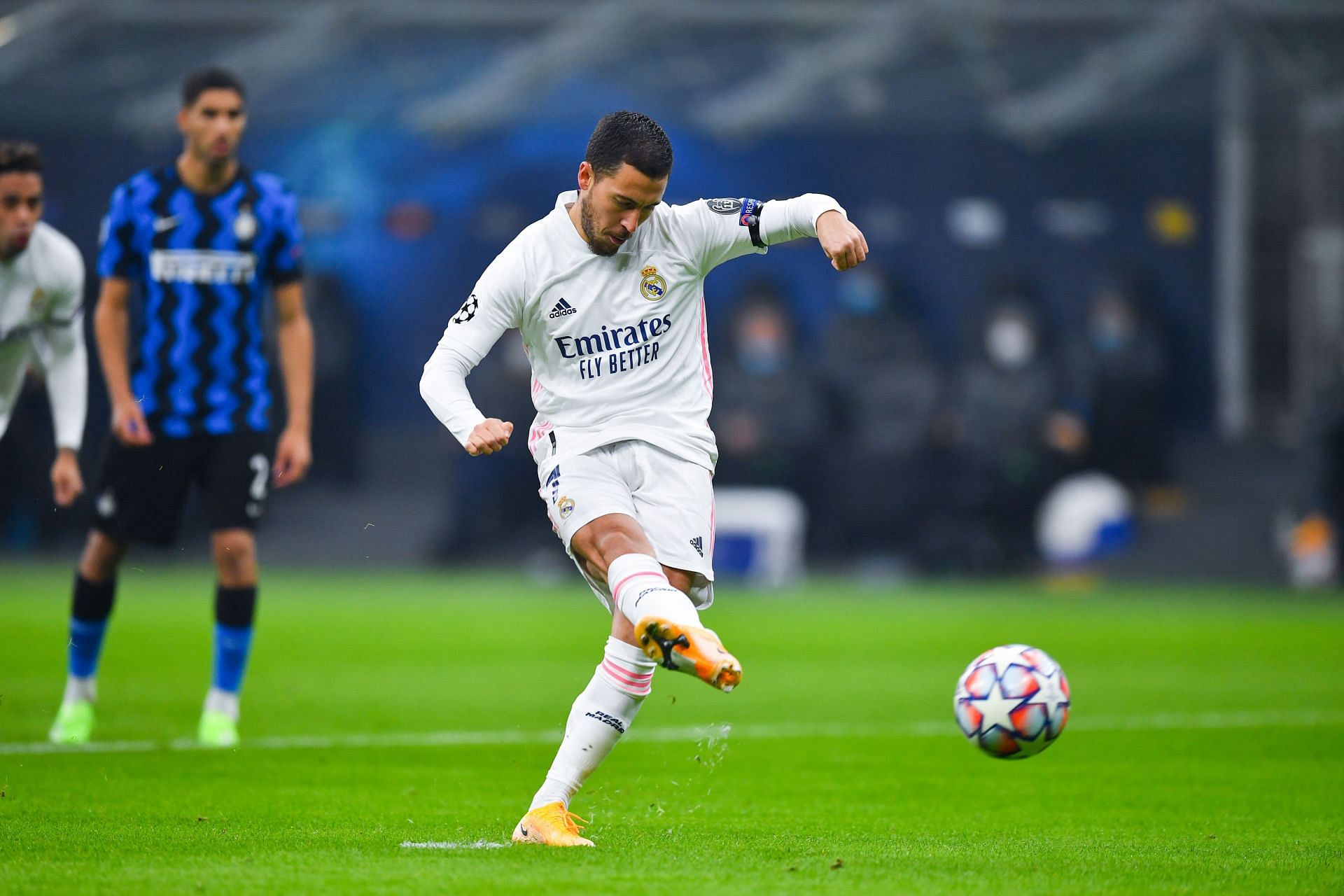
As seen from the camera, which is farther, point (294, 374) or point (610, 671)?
point (294, 374)

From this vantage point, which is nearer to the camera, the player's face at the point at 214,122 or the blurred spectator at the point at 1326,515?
the player's face at the point at 214,122

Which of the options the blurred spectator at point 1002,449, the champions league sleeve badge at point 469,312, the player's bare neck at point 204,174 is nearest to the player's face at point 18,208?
the player's bare neck at point 204,174

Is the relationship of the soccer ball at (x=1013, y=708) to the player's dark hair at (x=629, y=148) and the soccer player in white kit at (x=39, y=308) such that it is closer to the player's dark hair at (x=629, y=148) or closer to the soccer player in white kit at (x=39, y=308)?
the player's dark hair at (x=629, y=148)

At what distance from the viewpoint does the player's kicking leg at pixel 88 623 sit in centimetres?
777

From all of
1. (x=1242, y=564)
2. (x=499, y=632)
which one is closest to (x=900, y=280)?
(x=1242, y=564)

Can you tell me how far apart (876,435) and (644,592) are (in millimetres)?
14024

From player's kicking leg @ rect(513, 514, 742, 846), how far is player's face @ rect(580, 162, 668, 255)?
2.75 ft

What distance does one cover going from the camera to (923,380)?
18906 millimetres

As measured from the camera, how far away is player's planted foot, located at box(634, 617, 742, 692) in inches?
190

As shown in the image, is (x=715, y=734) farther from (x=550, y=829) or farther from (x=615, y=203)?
(x=615, y=203)

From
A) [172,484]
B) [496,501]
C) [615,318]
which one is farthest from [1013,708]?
[496,501]

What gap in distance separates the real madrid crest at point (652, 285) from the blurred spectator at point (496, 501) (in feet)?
42.5

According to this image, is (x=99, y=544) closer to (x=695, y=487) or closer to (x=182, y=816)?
(x=182, y=816)

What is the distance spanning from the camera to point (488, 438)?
510 centimetres
